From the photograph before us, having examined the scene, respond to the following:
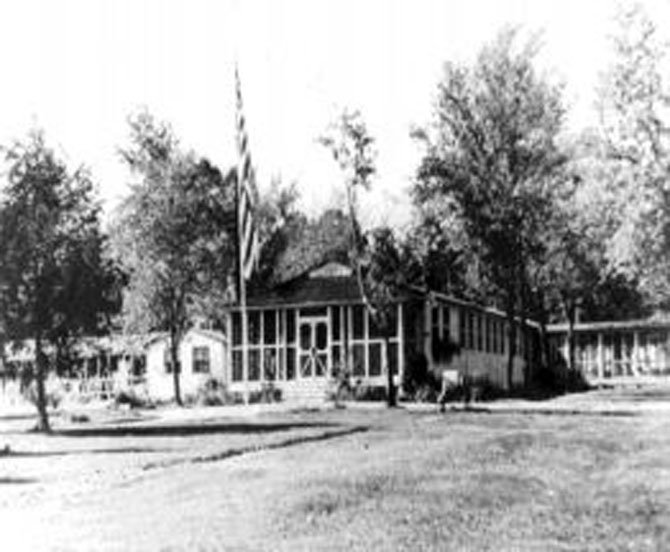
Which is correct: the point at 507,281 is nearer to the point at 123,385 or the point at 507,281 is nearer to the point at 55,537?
the point at 123,385

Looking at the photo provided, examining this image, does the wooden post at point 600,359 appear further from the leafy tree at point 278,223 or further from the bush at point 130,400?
the bush at point 130,400

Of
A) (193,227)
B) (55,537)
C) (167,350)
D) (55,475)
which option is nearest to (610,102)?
(193,227)

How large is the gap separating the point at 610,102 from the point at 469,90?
6038 millimetres

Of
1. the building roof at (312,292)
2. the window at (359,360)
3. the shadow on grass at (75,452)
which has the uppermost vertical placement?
the building roof at (312,292)

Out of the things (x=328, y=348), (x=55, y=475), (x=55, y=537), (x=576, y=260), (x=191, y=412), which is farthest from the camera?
(x=576, y=260)

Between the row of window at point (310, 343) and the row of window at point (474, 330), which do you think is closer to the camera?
the row of window at point (310, 343)

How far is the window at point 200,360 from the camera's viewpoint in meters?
59.2

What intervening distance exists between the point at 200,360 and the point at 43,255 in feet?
81.7

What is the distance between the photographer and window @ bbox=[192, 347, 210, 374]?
5919 centimetres

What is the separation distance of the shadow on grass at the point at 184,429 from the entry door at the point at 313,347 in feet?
44.2

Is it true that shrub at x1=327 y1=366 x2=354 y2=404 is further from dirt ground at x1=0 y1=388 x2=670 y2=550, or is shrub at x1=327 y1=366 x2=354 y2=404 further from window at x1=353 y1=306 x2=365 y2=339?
dirt ground at x1=0 y1=388 x2=670 y2=550

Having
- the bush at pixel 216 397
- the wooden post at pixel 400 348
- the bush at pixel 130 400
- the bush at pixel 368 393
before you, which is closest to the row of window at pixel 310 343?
the wooden post at pixel 400 348

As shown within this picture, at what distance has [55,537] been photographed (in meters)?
12.8

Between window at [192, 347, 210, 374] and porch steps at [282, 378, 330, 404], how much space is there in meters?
13.2
